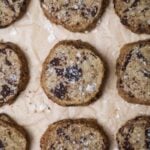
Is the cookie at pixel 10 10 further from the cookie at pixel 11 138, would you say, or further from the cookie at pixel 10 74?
the cookie at pixel 11 138

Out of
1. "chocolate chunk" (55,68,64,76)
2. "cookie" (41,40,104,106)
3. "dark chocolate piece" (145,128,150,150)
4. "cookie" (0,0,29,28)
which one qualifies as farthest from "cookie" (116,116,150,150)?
"cookie" (0,0,29,28)

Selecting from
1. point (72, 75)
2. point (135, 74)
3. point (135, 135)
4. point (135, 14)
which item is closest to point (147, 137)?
point (135, 135)

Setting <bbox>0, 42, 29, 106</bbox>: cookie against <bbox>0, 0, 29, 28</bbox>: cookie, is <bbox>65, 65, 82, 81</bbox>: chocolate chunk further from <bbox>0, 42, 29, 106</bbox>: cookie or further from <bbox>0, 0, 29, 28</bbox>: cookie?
<bbox>0, 0, 29, 28</bbox>: cookie

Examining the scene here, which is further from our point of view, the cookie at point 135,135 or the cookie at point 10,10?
the cookie at point 10,10

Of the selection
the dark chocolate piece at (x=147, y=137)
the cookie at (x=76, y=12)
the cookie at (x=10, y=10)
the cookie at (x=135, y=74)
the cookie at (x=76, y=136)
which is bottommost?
the dark chocolate piece at (x=147, y=137)

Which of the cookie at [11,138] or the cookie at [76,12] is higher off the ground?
the cookie at [76,12]

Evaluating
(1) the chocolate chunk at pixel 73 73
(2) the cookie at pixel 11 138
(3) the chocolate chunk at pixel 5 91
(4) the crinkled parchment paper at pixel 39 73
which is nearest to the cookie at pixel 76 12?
(4) the crinkled parchment paper at pixel 39 73
